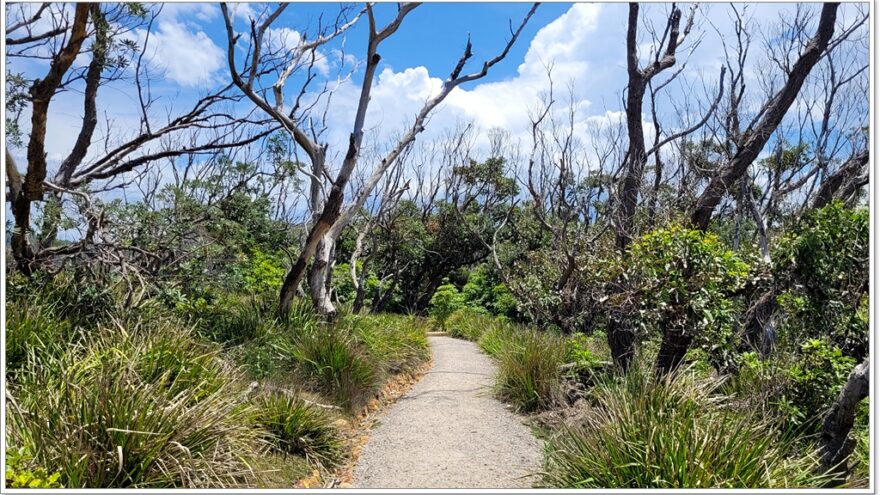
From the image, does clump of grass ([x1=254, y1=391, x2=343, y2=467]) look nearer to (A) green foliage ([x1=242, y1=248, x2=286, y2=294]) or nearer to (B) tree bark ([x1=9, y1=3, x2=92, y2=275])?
(B) tree bark ([x1=9, y1=3, x2=92, y2=275])

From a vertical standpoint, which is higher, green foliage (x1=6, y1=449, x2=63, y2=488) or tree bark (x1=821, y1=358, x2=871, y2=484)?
tree bark (x1=821, y1=358, x2=871, y2=484)

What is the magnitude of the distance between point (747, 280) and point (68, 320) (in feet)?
22.3

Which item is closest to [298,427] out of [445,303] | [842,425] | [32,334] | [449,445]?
[449,445]

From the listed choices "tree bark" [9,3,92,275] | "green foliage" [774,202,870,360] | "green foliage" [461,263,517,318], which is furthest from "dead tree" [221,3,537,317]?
"green foliage" [461,263,517,318]

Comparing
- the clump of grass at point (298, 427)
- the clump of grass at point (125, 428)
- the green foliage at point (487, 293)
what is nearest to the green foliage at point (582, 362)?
the clump of grass at point (298, 427)

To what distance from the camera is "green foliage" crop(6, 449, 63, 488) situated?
3.21 meters

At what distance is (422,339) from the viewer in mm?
11766

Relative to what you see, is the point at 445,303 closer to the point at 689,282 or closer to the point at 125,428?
the point at 689,282

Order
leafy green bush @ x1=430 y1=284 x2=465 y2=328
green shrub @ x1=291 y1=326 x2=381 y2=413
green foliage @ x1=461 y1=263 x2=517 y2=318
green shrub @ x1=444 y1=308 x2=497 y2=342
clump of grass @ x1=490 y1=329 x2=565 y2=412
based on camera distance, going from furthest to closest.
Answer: leafy green bush @ x1=430 y1=284 x2=465 y2=328, green foliage @ x1=461 y1=263 x2=517 y2=318, green shrub @ x1=444 y1=308 x2=497 y2=342, clump of grass @ x1=490 y1=329 x2=565 y2=412, green shrub @ x1=291 y1=326 x2=381 y2=413

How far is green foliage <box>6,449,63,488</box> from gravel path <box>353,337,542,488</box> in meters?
2.50

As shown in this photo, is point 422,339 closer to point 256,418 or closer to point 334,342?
point 334,342

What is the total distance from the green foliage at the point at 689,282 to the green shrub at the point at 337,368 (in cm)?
337

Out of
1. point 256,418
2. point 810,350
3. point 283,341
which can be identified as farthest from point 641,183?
point 256,418

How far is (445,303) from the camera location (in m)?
20.7
